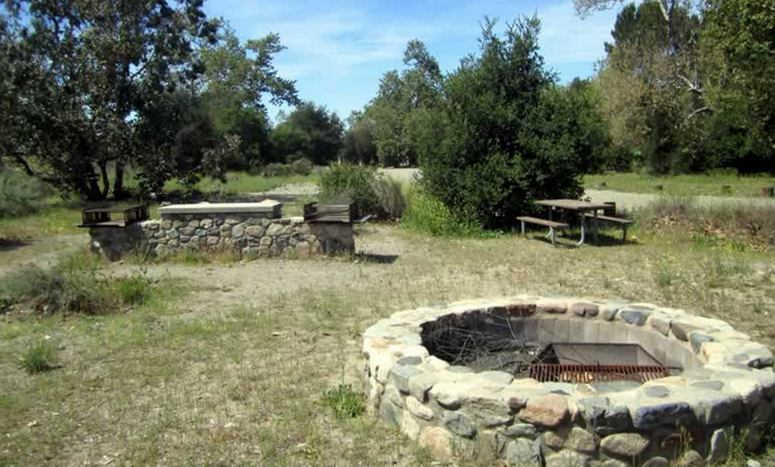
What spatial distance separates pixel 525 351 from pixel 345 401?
1678 millimetres

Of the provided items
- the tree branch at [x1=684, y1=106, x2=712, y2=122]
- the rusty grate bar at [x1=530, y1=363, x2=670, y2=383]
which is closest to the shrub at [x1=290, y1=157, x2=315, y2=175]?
the tree branch at [x1=684, y1=106, x2=712, y2=122]

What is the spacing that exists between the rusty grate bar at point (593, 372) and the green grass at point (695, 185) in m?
17.1

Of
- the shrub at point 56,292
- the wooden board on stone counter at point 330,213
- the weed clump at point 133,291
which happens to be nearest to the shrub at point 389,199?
the wooden board on stone counter at point 330,213

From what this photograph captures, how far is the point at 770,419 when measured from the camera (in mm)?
3828

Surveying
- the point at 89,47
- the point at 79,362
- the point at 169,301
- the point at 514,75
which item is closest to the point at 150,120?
the point at 89,47

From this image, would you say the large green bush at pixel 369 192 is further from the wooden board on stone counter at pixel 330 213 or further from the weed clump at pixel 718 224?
the weed clump at pixel 718 224

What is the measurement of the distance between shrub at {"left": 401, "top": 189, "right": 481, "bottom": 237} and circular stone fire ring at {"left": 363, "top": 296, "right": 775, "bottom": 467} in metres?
8.20

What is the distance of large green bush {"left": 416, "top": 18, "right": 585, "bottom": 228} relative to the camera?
45.1ft

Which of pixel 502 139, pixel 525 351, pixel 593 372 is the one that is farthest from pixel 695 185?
pixel 593 372

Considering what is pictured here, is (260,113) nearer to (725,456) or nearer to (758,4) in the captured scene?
(758,4)

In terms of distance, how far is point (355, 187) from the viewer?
15906 mm

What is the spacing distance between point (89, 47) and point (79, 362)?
705 inches

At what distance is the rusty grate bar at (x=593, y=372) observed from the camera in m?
4.60

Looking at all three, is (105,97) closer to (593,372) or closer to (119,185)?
(119,185)
